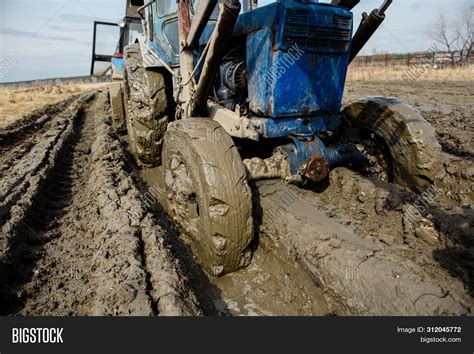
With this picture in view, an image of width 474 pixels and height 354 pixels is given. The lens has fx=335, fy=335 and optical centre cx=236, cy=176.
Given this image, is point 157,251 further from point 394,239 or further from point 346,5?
point 346,5

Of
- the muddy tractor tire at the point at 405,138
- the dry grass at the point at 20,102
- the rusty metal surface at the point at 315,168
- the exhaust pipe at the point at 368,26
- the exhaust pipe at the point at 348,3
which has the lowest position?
the dry grass at the point at 20,102

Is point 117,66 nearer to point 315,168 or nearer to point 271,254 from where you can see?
point 315,168

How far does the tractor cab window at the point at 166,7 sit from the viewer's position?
4.00m

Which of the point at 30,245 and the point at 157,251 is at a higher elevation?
the point at 157,251

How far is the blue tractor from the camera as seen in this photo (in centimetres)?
247

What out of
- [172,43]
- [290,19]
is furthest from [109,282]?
[172,43]

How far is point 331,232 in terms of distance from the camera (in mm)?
2389

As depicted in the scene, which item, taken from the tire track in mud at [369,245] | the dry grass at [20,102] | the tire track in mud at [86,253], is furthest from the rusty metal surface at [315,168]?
the dry grass at [20,102]

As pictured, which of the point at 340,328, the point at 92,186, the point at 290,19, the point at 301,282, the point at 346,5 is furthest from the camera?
the point at 92,186

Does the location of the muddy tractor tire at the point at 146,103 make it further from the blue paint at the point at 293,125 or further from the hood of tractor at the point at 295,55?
the blue paint at the point at 293,125

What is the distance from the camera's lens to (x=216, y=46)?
275 cm

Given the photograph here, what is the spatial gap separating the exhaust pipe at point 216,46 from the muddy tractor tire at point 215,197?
465 millimetres

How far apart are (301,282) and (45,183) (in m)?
3.35

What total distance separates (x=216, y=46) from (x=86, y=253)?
202 cm
